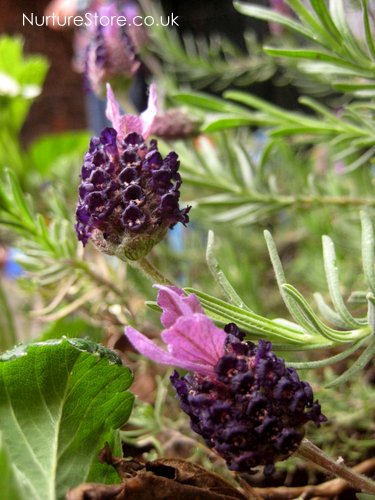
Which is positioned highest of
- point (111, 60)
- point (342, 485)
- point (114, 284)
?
point (111, 60)

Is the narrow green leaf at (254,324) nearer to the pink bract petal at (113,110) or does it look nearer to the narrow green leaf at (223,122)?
the pink bract petal at (113,110)

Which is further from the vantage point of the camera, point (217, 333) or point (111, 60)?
point (111, 60)

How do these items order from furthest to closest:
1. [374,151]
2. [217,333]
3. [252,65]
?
1. [252,65]
2. [374,151]
3. [217,333]

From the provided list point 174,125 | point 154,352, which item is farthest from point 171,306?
point 174,125

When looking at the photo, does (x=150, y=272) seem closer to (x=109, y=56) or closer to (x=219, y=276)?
A: (x=219, y=276)

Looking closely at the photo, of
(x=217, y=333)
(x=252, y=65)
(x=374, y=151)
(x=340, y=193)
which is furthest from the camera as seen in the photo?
(x=252, y=65)

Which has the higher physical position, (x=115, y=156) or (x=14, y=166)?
(x=14, y=166)

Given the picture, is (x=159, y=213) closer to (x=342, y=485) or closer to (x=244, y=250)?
(x=342, y=485)

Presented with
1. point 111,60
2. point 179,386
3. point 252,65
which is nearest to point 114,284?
point 111,60
